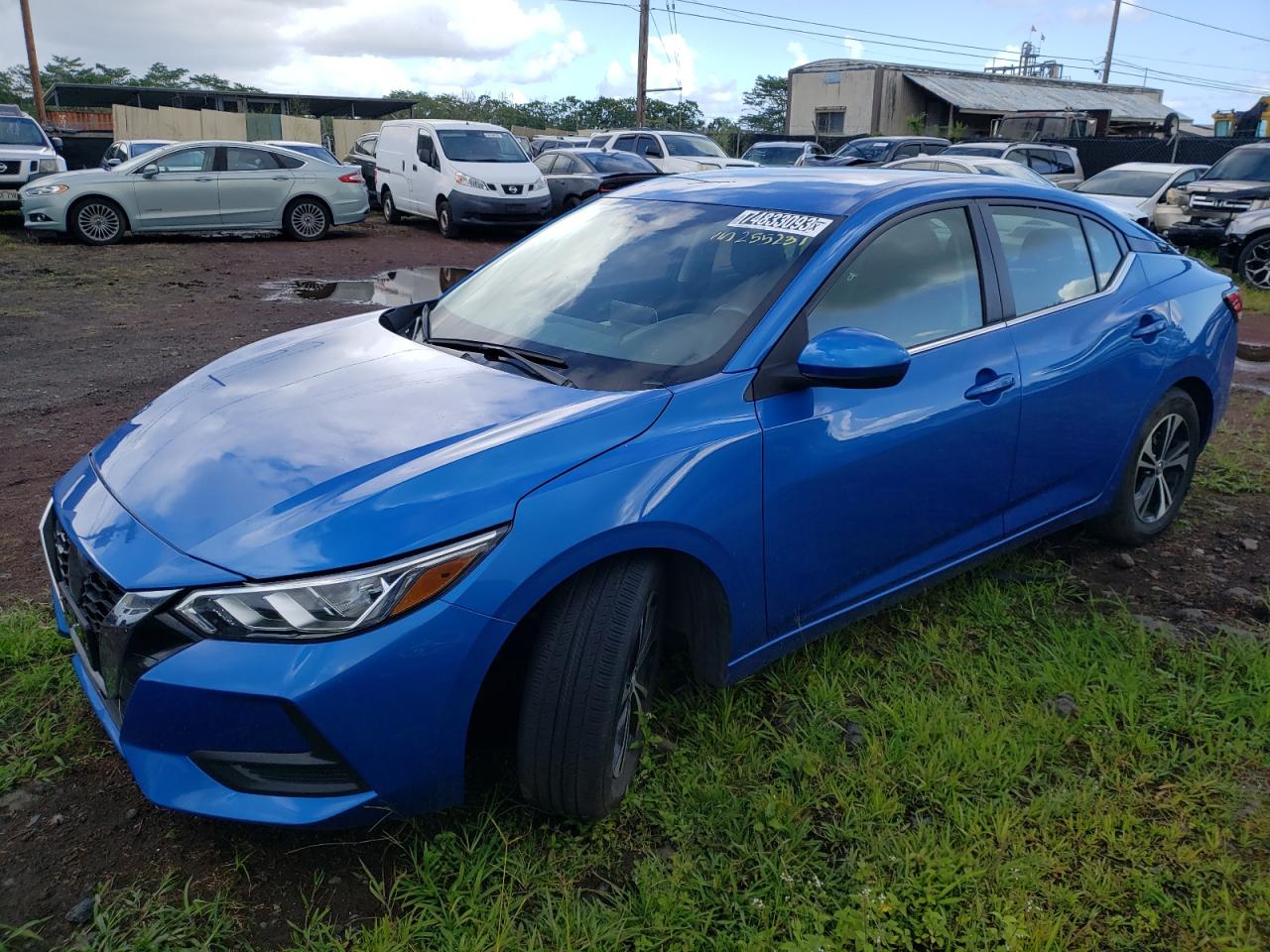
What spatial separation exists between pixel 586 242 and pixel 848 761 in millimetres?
1948

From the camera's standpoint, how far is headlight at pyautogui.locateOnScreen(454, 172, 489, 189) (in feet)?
52.6

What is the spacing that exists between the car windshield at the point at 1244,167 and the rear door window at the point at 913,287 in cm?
1394

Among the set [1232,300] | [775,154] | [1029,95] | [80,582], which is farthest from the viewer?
[1029,95]

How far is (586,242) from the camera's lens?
11.8ft

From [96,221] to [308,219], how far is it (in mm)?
3032

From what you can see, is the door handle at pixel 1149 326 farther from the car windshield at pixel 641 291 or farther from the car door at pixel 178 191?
the car door at pixel 178 191

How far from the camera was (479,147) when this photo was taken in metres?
16.9

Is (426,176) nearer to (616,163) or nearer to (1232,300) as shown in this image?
(616,163)

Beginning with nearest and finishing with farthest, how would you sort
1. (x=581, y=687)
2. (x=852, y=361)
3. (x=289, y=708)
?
(x=289, y=708), (x=581, y=687), (x=852, y=361)

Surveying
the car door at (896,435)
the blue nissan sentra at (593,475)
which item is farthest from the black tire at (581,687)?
the car door at (896,435)

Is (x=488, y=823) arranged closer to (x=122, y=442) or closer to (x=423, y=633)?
(x=423, y=633)

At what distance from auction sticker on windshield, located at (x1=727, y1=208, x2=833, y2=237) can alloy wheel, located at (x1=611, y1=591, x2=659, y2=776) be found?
4.19 feet

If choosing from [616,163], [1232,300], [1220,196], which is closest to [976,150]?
[1220,196]

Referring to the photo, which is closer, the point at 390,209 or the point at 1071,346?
the point at 1071,346
